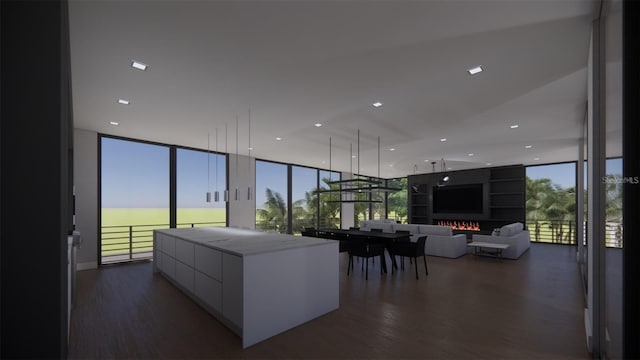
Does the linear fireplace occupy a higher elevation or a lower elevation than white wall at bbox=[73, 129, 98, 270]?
lower

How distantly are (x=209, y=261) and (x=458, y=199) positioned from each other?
10328mm

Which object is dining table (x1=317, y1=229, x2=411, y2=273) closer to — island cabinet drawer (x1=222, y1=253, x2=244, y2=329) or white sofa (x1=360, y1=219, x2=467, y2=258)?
white sofa (x1=360, y1=219, x2=467, y2=258)

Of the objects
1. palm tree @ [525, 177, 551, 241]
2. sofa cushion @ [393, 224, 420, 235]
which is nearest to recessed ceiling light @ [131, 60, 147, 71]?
sofa cushion @ [393, 224, 420, 235]

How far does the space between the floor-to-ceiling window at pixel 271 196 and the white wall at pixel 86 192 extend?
417 centimetres

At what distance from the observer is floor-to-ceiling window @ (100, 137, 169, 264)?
6.22 m

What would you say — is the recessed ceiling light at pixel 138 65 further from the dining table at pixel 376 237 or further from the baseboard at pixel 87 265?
the baseboard at pixel 87 265

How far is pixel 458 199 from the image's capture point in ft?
36.7

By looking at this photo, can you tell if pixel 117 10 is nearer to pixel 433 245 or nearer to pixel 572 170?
pixel 433 245

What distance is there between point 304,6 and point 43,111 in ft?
5.72

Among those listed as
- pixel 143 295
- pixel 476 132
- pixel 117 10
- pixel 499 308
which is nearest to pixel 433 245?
pixel 476 132

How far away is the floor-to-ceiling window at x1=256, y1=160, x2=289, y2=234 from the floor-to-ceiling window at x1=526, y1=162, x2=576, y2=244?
27.8 ft

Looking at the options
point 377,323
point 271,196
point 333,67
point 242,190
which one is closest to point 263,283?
point 377,323

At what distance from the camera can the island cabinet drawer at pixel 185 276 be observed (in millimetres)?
3811

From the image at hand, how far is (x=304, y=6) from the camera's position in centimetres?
217
